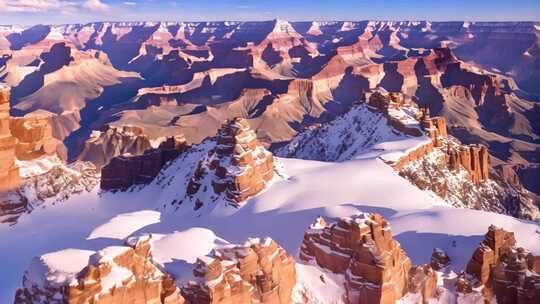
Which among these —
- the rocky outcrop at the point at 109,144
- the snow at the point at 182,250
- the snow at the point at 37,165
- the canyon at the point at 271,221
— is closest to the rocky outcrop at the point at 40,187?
the snow at the point at 37,165

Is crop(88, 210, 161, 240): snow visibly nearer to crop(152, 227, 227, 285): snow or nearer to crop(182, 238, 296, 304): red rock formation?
crop(152, 227, 227, 285): snow

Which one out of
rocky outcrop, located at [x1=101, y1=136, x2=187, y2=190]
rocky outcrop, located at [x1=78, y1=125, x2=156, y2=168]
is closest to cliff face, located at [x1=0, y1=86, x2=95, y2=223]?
rocky outcrop, located at [x1=101, y1=136, x2=187, y2=190]

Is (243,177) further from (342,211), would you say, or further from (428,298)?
(428,298)

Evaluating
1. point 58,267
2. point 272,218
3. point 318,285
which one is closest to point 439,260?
point 318,285

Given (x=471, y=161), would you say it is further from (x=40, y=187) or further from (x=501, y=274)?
(x=40, y=187)

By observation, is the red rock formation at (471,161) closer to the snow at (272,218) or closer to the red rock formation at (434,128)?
the red rock formation at (434,128)

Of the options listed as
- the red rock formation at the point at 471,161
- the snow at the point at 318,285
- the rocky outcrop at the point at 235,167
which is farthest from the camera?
the red rock formation at the point at 471,161

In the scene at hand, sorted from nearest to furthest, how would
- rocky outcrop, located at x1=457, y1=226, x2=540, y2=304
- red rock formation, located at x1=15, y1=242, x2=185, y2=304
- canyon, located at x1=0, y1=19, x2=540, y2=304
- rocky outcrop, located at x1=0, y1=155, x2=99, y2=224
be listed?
1. red rock formation, located at x1=15, y1=242, x2=185, y2=304
2. canyon, located at x1=0, y1=19, x2=540, y2=304
3. rocky outcrop, located at x1=457, y1=226, x2=540, y2=304
4. rocky outcrop, located at x1=0, y1=155, x2=99, y2=224
